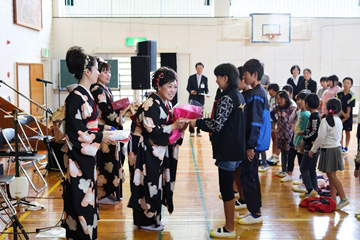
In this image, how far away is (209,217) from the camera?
4.07 meters

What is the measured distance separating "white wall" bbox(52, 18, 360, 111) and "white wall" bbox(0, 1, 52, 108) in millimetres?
576

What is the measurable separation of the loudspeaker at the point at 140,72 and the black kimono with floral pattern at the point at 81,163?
2.25m

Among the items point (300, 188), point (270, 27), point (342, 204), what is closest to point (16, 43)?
point (270, 27)

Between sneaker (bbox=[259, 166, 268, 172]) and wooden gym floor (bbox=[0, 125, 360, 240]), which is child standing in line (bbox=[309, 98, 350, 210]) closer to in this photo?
wooden gym floor (bbox=[0, 125, 360, 240])

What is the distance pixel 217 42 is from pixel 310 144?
812cm

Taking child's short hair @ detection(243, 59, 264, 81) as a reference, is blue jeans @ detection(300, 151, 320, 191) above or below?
below

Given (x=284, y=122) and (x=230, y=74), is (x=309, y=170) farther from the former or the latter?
(x=230, y=74)

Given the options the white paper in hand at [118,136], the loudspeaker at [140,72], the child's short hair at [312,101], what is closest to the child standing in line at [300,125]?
the child's short hair at [312,101]

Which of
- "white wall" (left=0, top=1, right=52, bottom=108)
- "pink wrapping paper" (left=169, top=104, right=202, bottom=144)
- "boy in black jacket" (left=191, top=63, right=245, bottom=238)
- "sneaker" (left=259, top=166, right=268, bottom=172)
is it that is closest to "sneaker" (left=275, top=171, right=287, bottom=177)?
"sneaker" (left=259, top=166, right=268, bottom=172)

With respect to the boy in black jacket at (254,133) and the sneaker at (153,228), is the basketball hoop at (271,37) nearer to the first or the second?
the boy in black jacket at (254,133)

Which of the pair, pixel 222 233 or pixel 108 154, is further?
pixel 108 154

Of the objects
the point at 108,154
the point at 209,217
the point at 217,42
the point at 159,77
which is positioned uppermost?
the point at 217,42

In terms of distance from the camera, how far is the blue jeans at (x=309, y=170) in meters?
4.46

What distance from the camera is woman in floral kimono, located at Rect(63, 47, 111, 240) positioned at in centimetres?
290
